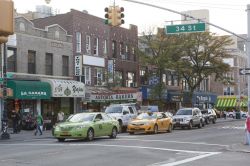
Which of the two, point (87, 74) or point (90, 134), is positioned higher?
point (87, 74)

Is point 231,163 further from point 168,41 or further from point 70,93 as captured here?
point 168,41

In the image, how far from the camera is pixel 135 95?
1563 inches

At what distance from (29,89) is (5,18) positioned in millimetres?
32584

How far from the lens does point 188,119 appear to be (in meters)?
35.7

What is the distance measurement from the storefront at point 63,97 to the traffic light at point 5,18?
34.6 metres

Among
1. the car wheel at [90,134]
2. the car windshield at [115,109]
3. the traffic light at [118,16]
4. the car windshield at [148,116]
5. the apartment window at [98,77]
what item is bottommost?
the car wheel at [90,134]

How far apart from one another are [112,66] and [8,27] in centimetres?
4296

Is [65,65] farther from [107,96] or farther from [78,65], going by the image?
[107,96]

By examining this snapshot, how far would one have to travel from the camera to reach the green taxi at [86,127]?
2189cm

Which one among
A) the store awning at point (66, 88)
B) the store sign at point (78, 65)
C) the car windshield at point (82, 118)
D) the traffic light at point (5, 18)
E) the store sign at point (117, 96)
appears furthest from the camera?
the store sign at point (78, 65)

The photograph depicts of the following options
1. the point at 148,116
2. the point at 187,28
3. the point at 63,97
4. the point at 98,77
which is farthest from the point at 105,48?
the point at 187,28

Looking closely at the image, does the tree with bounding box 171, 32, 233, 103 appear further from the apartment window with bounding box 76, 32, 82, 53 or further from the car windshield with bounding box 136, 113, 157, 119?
the car windshield with bounding box 136, 113, 157, 119

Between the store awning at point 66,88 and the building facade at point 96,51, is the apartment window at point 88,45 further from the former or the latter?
the store awning at point 66,88

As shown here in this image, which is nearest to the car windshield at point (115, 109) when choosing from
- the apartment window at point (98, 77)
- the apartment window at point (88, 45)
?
the apartment window at point (88, 45)
